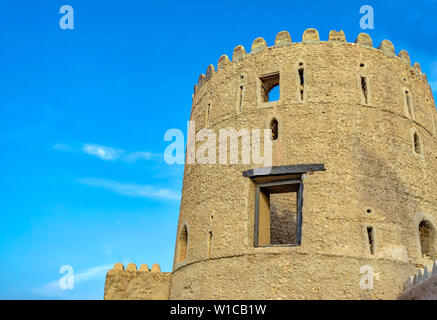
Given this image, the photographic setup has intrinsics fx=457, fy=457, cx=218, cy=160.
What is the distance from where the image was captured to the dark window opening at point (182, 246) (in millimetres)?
13148

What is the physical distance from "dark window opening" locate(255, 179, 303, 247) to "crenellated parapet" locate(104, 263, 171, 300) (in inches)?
133

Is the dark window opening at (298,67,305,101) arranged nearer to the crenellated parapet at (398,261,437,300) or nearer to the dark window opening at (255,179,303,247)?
the dark window opening at (255,179,303,247)

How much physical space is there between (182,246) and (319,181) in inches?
181

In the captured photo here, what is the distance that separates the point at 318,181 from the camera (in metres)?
11.0

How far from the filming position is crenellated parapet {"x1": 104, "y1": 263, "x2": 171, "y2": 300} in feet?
42.9

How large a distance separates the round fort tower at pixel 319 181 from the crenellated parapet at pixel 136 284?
0.57 metres

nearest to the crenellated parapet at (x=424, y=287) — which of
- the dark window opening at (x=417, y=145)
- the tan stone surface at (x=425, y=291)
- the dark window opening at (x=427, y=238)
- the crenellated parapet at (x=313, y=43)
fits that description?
the tan stone surface at (x=425, y=291)

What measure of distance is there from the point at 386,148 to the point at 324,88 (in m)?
2.20

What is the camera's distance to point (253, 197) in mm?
11719

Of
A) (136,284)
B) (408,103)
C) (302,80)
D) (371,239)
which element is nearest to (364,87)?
(408,103)

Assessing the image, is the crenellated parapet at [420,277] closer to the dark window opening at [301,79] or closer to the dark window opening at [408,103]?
the dark window opening at [408,103]
